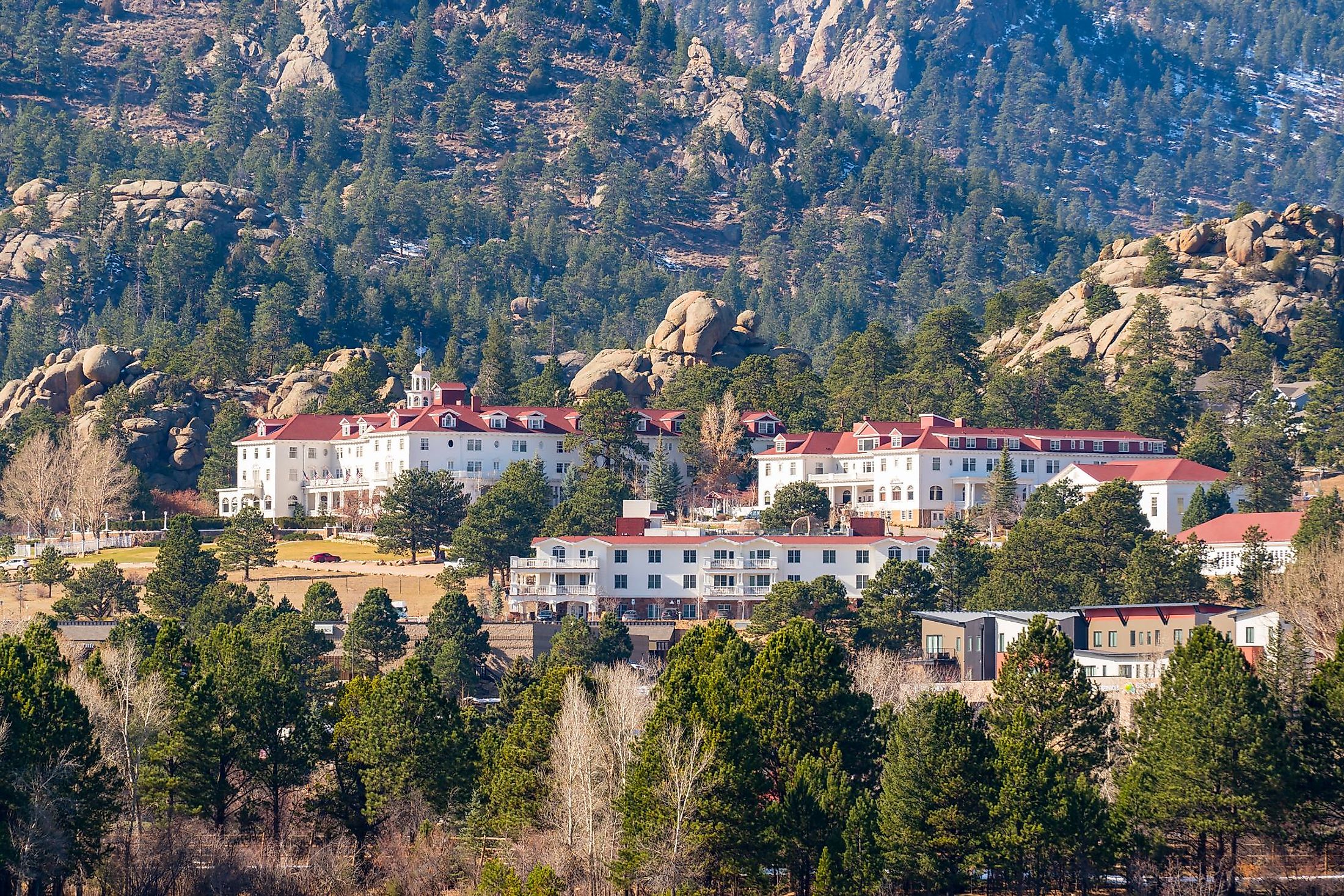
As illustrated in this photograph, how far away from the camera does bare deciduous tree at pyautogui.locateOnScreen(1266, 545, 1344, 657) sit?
9875 centimetres

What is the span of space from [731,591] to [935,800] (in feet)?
170

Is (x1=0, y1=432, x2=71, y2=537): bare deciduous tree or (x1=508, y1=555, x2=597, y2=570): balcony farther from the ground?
(x1=0, y1=432, x2=71, y2=537): bare deciduous tree

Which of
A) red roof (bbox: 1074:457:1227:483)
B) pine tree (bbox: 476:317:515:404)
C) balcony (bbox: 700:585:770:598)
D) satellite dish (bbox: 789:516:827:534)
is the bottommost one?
balcony (bbox: 700:585:770:598)

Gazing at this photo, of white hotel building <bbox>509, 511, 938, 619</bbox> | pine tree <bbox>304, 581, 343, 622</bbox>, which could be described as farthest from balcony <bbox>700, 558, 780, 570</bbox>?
pine tree <bbox>304, 581, 343, 622</bbox>

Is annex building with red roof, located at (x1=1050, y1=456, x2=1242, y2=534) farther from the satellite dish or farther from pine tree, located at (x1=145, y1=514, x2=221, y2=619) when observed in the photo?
pine tree, located at (x1=145, y1=514, x2=221, y2=619)

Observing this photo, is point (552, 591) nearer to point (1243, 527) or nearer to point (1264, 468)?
point (1243, 527)

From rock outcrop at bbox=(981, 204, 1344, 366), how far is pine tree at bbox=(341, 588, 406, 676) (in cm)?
7685

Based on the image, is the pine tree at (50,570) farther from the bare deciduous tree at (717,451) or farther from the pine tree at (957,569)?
the pine tree at (957,569)

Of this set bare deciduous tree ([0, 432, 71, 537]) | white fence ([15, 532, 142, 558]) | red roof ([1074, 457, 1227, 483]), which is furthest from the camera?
bare deciduous tree ([0, 432, 71, 537])

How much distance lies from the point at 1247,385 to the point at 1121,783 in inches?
3463

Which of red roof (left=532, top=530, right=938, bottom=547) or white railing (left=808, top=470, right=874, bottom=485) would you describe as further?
white railing (left=808, top=470, right=874, bottom=485)

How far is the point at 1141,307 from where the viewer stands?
168250 millimetres

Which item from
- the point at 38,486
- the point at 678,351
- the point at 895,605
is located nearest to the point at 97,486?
the point at 38,486

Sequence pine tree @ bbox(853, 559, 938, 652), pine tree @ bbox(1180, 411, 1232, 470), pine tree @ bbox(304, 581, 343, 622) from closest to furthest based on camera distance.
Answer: pine tree @ bbox(853, 559, 938, 652) → pine tree @ bbox(304, 581, 343, 622) → pine tree @ bbox(1180, 411, 1232, 470)
